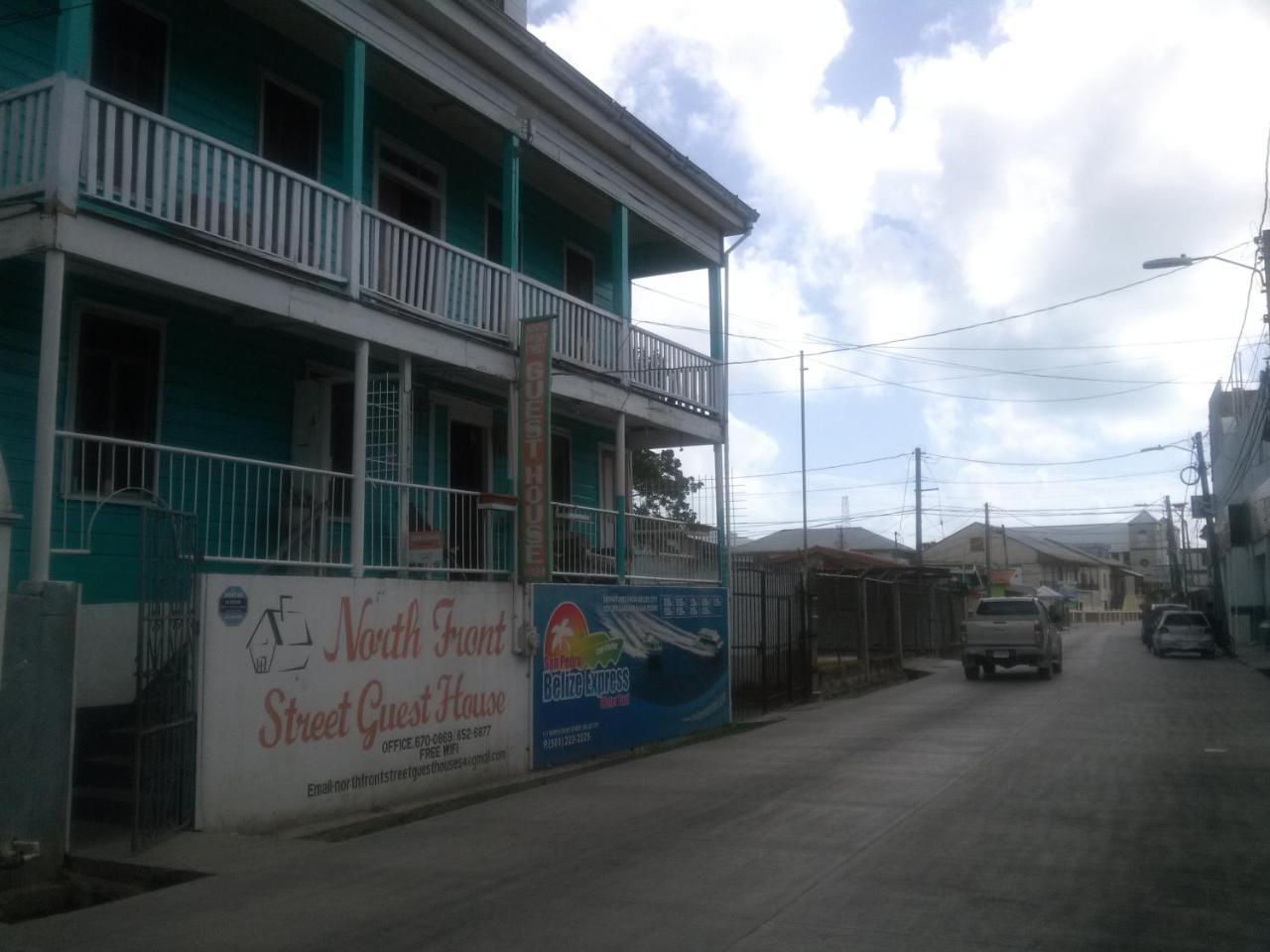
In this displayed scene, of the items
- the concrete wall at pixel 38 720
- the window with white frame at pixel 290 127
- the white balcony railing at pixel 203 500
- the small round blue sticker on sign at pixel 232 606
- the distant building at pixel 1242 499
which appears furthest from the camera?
the distant building at pixel 1242 499

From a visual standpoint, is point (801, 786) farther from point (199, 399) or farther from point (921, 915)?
point (199, 399)

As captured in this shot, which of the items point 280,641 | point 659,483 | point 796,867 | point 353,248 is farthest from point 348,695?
point 659,483

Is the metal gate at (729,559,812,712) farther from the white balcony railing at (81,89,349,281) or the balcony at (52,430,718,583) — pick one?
the white balcony railing at (81,89,349,281)

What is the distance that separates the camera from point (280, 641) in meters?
10.0

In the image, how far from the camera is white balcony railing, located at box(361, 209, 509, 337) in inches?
480

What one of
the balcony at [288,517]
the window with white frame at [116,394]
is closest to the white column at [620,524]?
the balcony at [288,517]

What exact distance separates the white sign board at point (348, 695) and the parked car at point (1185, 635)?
97.8 feet

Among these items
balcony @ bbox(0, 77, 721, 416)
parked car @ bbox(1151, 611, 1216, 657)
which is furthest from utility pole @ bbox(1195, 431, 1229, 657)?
balcony @ bbox(0, 77, 721, 416)

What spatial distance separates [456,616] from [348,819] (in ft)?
8.38

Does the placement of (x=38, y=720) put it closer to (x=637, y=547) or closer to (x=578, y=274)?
(x=637, y=547)

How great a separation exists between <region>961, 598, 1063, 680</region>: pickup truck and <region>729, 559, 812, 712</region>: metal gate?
6.45m

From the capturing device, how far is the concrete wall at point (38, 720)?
26.2 feet

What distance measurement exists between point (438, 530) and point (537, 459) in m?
1.41

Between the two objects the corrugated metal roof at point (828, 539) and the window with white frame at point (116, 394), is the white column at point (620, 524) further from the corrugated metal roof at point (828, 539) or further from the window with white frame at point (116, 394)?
the corrugated metal roof at point (828, 539)
